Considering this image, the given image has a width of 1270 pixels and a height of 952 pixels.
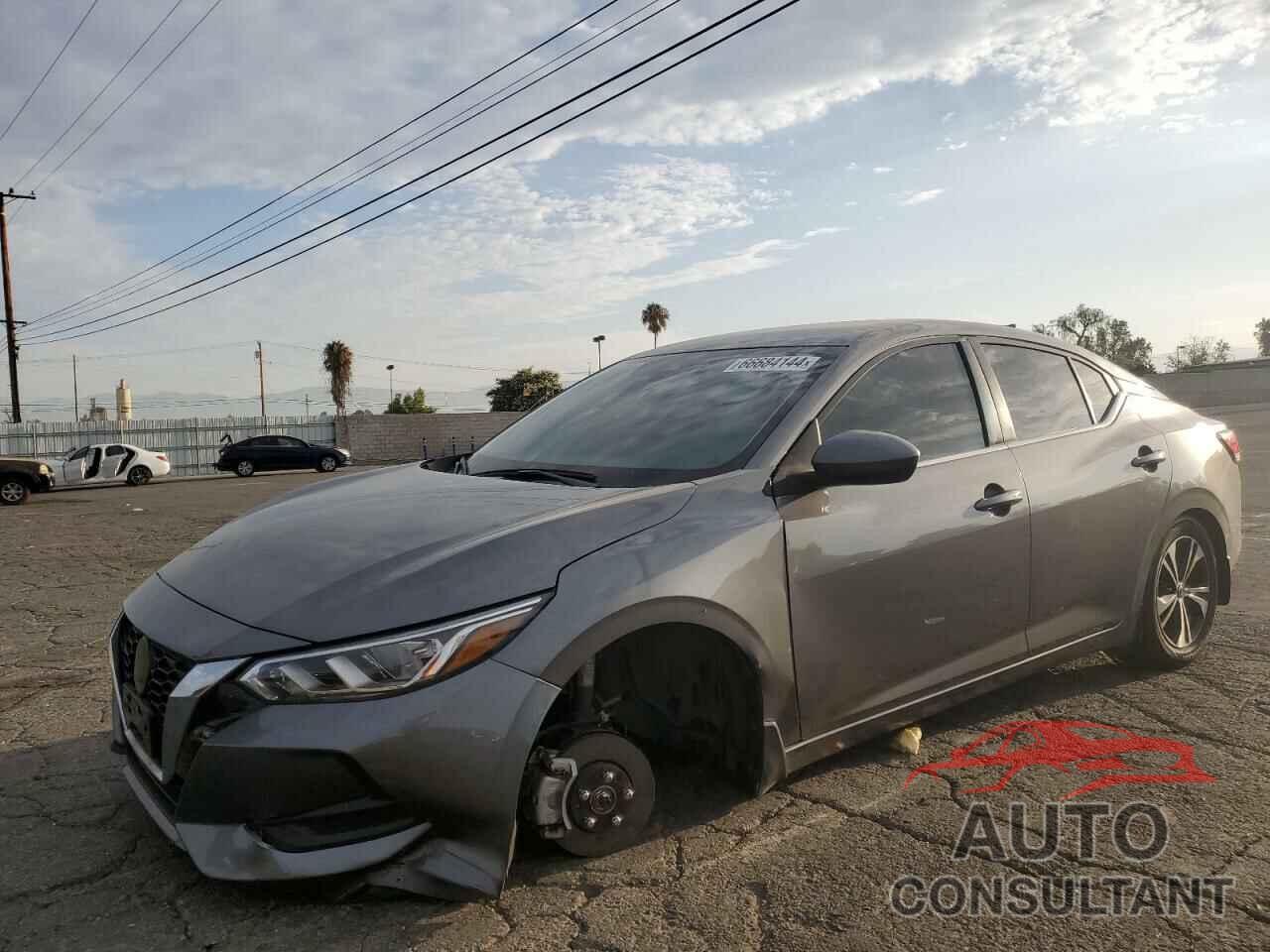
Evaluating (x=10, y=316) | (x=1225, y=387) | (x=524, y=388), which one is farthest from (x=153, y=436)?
(x=1225, y=387)

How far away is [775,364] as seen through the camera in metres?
3.41

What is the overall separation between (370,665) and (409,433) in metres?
45.7

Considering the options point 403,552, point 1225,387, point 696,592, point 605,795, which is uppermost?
point 1225,387

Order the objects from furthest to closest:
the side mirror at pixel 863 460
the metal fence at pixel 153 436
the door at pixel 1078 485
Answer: the metal fence at pixel 153 436 → the door at pixel 1078 485 → the side mirror at pixel 863 460

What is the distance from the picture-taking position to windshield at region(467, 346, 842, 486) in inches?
120

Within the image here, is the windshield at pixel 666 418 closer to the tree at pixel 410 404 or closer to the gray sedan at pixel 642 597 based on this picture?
the gray sedan at pixel 642 597

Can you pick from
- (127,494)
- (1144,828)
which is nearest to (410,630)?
(1144,828)

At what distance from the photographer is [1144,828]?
282 centimetres

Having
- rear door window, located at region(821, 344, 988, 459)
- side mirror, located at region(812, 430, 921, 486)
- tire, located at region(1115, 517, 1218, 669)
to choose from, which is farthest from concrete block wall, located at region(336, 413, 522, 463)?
Result: side mirror, located at region(812, 430, 921, 486)

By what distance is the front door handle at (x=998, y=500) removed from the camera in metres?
3.32

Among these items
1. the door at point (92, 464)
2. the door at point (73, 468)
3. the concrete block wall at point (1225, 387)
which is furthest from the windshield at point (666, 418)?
the concrete block wall at point (1225, 387)

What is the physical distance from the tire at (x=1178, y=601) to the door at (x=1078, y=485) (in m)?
0.15

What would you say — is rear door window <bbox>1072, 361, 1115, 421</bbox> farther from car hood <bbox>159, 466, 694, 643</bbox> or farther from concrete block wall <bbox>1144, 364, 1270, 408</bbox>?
concrete block wall <bbox>1144, 364, 1270, 408</bbox>

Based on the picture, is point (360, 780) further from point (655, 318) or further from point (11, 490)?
point (655, 318)
